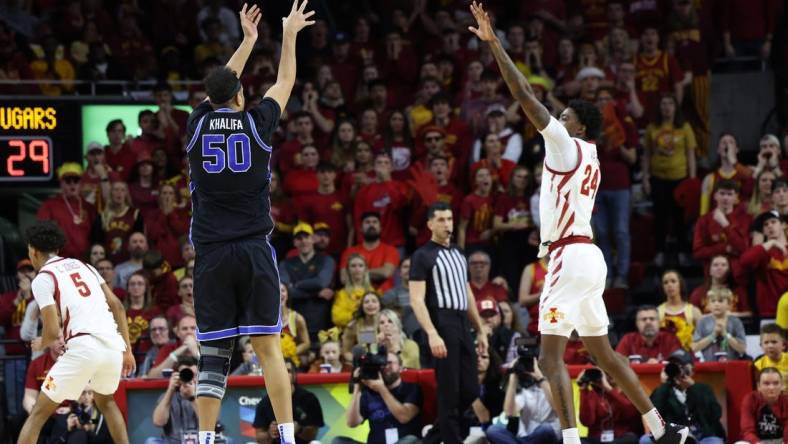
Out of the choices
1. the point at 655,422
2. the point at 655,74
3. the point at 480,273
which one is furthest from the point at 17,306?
the point at 655,422

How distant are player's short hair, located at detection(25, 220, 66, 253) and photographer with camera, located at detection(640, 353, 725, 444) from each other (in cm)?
536

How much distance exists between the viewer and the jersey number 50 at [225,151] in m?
9.52

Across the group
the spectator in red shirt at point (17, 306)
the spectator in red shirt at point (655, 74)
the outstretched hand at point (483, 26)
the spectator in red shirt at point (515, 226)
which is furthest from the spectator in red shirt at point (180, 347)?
the spectator in red shirt at point (655, 74)

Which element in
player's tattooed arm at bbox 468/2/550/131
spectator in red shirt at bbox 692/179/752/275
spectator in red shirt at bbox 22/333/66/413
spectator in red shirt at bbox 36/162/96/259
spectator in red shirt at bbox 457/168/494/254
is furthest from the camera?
spectator in red shirt at bbox 36/162/96/259

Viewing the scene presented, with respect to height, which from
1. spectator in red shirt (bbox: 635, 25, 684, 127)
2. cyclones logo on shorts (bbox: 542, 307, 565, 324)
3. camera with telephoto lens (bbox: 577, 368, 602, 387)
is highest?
spectator in red shirt (bbox: 635, 25, 684, 127)

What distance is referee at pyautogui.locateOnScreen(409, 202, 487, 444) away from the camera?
1311 cm

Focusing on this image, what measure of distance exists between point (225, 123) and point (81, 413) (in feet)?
18.4

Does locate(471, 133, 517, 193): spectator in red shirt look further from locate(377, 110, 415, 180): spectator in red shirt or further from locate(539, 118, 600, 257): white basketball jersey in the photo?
locate(539, 118, 600, 257): white basketball jersey

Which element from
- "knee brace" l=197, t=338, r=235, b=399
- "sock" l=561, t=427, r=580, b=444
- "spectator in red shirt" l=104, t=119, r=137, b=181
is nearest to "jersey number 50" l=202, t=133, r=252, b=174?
"knee brace" l=197, t=338, r=235, b=399

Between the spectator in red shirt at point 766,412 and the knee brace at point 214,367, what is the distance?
577 centimetres

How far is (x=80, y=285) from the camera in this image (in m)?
11.4

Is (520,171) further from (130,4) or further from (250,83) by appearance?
(130,4)

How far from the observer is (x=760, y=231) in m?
16.0

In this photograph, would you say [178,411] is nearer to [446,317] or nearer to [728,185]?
[446,317]
